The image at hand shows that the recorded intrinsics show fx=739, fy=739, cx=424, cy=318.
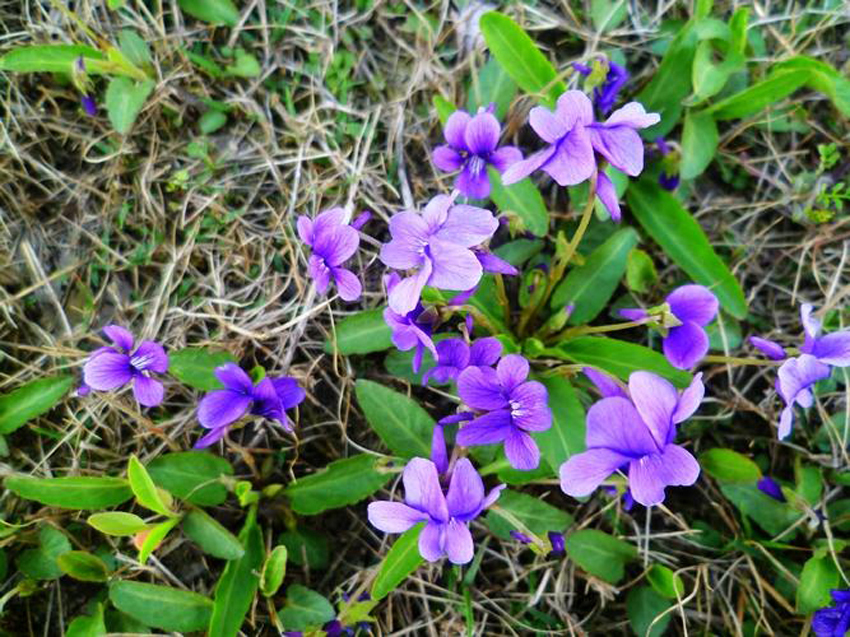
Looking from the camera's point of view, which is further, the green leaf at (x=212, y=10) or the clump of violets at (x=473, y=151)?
the green leaf at (x=212, y=10)

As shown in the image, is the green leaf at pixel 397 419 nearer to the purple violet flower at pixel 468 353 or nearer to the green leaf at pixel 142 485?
the purple violet flower at pixel 468 353

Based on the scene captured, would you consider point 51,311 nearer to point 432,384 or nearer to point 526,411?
point 432,384

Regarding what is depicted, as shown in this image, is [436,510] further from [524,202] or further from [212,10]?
[212,10]

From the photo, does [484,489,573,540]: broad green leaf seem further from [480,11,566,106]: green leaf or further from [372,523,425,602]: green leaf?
[480,11,566,106]: green leaf

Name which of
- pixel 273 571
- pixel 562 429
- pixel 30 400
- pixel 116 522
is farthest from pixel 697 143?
pixel 30 400

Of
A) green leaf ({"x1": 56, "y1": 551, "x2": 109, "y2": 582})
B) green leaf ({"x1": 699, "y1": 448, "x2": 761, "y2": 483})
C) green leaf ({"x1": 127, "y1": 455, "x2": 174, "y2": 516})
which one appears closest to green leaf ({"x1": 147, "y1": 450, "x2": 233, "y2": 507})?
green leaf ({"x1": 127, "y1": 455, "x2": 174, "y2": 516})

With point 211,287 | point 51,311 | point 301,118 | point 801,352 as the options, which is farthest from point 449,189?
point 51,311

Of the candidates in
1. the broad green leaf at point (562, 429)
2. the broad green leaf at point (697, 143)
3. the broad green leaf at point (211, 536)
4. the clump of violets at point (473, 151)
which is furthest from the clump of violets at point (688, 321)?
the broad green leaf at point (211, 536)
